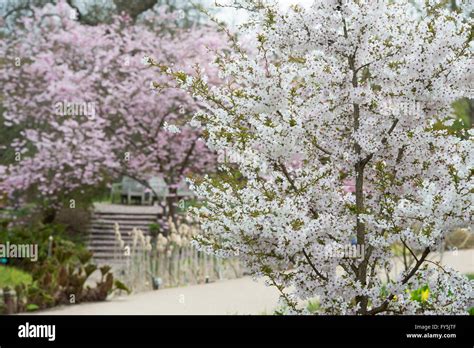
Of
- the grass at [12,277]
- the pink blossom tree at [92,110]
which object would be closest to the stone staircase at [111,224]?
the pink blossom tree at [92,110]

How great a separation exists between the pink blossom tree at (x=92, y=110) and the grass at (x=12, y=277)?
2043 millimetres

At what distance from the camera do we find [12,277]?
1038 cm

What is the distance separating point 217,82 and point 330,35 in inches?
344

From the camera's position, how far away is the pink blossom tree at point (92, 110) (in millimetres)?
12438

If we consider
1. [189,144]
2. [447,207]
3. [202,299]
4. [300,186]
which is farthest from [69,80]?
[447,207]

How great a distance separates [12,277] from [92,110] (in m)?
3.33

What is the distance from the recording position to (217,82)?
13.2 metres

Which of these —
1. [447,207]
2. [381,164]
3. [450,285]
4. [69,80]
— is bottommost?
[450,285]

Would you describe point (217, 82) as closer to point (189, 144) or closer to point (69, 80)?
point (189, 144)

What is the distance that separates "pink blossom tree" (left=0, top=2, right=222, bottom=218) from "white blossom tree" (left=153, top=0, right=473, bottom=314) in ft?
24.1

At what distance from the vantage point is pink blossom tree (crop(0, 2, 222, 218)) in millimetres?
12438
